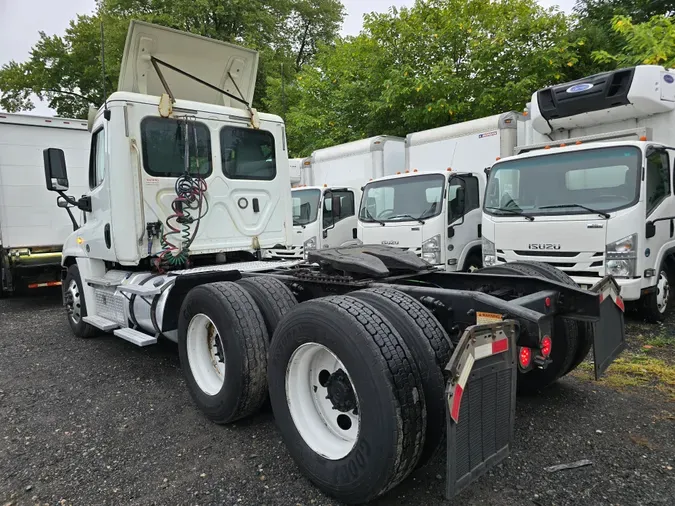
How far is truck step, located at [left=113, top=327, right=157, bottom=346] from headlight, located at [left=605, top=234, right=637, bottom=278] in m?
4.93

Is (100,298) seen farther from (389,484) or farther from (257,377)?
(389,484)

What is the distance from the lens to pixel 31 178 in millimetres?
8547

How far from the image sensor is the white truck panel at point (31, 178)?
327 inches

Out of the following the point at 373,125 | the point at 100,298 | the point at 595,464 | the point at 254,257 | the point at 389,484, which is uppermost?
the point at 373,125

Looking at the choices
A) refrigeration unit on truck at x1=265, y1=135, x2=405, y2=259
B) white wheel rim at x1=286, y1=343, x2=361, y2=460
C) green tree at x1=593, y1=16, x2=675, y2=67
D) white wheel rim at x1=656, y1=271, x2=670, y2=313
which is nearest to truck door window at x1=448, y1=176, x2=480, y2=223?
refrigeration unit on truck at x1=265, y1=135, x2=405, y2=259

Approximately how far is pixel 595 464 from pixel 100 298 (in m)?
5.10

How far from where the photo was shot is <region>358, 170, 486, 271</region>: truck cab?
301 inches

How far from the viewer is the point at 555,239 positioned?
5734 mm

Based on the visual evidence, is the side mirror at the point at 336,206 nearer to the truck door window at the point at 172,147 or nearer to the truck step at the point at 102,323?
the truck door window at the point at 172,147

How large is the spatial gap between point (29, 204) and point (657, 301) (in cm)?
992

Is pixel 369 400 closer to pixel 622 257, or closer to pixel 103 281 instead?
pixel 103 281

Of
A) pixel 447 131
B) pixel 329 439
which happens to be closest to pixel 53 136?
pixel 447 131

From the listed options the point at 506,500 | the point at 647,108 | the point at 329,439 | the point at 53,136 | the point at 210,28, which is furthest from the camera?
the point at 210,28

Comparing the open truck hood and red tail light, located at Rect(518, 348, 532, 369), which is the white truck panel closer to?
the open truck hood
